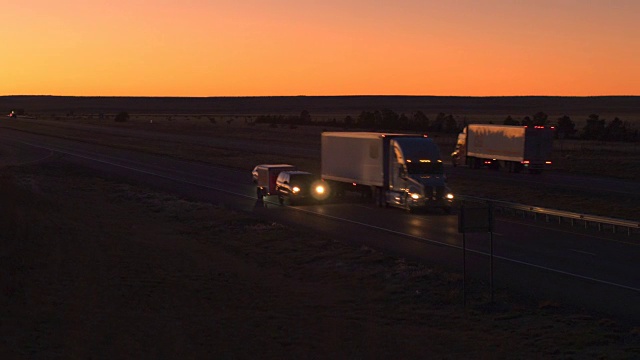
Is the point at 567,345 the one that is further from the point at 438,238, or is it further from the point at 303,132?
the point at 303,132

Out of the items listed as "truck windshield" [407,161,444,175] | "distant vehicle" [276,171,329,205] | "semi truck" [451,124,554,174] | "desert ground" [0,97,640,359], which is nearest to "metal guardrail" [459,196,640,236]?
"truck windshield" [407,161,444,175]

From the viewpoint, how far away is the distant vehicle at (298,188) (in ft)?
138

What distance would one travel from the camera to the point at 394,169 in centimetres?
4009

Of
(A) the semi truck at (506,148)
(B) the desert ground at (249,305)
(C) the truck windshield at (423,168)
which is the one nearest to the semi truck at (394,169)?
(C) the truck windshield at (423,168)

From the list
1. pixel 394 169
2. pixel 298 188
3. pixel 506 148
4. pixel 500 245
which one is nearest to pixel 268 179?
pixel 298 188

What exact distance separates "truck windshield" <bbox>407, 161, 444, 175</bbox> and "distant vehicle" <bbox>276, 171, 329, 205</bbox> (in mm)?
5507

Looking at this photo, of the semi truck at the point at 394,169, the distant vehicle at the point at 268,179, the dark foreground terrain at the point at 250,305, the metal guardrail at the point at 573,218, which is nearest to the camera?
the dark foreground terrain at the point at 250,305

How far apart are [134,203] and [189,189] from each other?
740cm

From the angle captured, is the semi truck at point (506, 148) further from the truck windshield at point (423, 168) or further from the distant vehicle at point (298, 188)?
the truck windshield at point (423, 168)

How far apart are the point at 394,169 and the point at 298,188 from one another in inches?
188

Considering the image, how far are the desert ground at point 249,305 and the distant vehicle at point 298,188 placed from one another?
304 inches

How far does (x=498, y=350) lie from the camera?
54.7 feet

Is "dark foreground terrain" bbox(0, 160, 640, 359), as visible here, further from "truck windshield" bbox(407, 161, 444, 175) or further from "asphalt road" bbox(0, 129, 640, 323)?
"truck windshield" bbox(407, 161, 444, 175)

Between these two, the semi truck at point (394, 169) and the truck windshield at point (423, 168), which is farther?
the truck windshield at point (423, 168)
